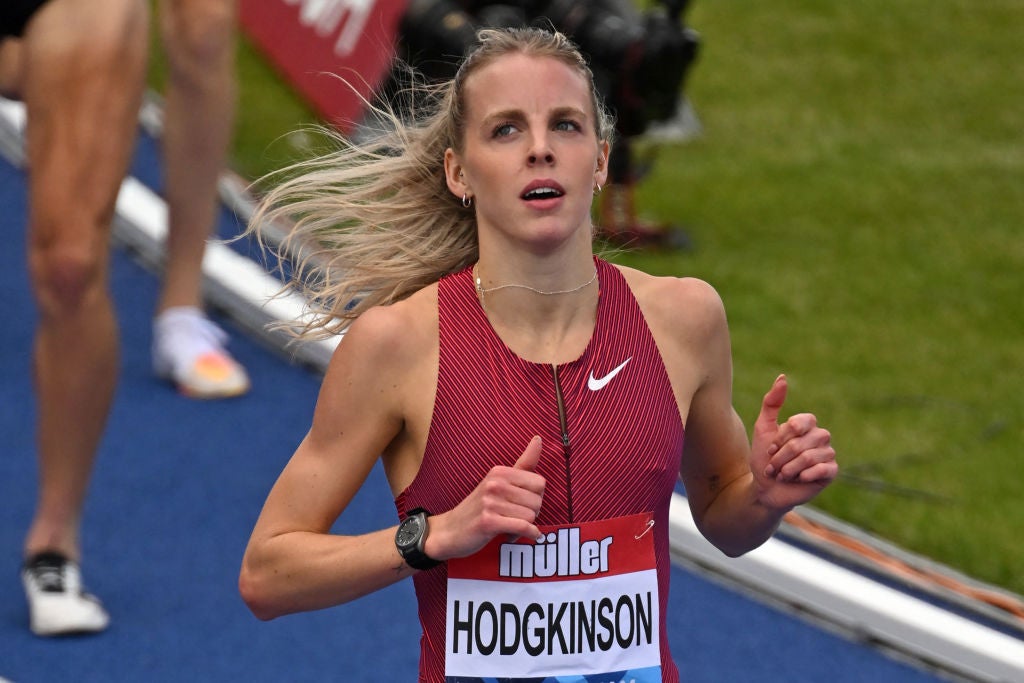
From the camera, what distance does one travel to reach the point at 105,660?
3.92 metres

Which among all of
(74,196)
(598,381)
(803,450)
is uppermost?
(74,196)

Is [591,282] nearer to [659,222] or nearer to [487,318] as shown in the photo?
[487,318]

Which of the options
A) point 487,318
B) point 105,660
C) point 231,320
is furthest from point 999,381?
point 487,318

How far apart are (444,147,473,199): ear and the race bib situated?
0.59 metres

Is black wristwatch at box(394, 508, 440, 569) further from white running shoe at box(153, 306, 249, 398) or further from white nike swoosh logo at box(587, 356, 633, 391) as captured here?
white running shoe at box(153, 306, 249, 398)

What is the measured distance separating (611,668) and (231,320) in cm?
393

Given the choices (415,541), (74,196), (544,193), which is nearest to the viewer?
(415,541)

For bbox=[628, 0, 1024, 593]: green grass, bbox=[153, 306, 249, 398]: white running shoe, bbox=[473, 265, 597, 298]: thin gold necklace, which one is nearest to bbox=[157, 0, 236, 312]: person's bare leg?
bbox=[153, 306, 249, 398]: white running shoe

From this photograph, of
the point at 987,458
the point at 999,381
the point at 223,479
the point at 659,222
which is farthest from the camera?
the point at 659,222

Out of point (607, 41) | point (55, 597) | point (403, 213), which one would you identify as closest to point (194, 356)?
point (55, 597)

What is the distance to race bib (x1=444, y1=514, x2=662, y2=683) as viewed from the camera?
244 cm

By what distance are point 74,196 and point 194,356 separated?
5.52 feet

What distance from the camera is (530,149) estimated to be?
7.98ft

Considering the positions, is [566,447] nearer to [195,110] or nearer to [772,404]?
[772,404]
